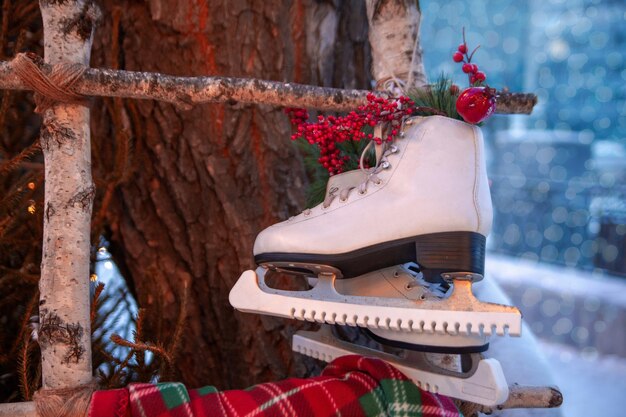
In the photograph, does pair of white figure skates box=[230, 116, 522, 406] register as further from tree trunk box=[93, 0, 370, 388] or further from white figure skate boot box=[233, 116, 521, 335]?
tree trunk box=[93, 0, 370, 388]

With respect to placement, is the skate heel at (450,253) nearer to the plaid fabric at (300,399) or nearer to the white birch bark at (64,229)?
the plaid fabric at (300,399)

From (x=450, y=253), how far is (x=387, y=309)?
0.08 meters

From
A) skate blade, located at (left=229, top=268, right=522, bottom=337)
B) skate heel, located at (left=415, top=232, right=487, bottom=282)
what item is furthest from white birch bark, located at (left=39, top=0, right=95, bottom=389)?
skate heel, located at (left=415, top=232, right=487, bottom=282)

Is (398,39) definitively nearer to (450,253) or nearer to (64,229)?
(450,253)

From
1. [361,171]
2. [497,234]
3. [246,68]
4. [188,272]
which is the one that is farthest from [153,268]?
[497,234]

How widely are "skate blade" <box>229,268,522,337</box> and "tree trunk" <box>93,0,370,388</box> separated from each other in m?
0.31

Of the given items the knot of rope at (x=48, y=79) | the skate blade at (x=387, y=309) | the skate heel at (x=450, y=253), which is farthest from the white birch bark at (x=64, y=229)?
the skate heel at (x=450, y=253)

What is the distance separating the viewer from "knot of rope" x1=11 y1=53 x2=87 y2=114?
528 mm

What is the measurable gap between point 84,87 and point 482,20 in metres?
2.31

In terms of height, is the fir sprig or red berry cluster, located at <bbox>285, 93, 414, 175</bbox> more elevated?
the fir sprig

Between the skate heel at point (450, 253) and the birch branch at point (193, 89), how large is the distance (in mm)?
187

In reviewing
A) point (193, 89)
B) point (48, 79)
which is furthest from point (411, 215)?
point (48, 79)

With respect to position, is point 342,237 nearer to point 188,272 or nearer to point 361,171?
point 361,171

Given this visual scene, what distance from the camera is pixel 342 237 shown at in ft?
1.78
